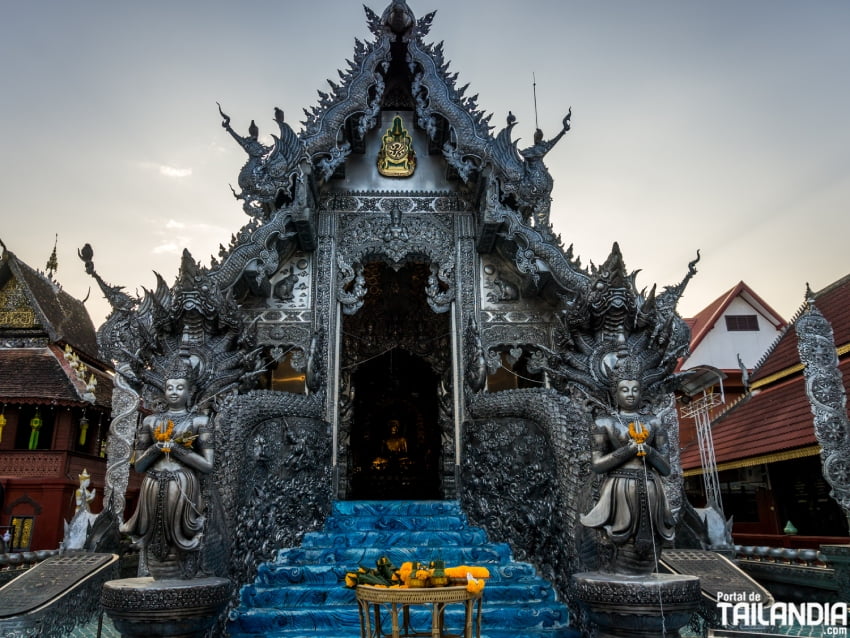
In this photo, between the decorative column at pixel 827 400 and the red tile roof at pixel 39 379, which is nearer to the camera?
the decorative column at pixel 827 400

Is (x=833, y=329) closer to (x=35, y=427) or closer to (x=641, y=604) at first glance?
(x=641, y=604)

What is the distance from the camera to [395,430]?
1002 cm

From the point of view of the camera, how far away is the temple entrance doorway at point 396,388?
30.1ft

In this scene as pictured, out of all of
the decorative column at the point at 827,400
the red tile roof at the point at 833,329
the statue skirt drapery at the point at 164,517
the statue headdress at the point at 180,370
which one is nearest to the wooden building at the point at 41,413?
the statue headdress at the point at 180,370

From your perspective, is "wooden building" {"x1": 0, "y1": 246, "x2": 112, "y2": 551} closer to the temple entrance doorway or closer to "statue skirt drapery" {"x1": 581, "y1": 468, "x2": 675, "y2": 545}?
the temple entrance doorway

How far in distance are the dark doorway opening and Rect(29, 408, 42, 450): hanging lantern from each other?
656 centimetres

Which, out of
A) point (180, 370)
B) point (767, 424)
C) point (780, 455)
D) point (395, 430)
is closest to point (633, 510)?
point (180, 370)

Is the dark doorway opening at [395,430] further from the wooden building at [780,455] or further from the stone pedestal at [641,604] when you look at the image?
the stone pedestal at [641,604]

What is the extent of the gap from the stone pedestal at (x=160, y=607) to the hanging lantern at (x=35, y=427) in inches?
396

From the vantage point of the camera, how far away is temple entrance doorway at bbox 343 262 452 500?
361 inches

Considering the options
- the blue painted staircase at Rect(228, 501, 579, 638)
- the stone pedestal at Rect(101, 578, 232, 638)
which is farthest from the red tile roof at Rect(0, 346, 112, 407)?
the stone pedestal at Rect(101, 578, 232, 638)

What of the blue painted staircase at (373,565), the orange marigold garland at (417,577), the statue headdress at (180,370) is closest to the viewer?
the orange marigold garland at (417,577)

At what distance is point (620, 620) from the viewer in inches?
130

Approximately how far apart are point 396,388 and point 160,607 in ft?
22.8
